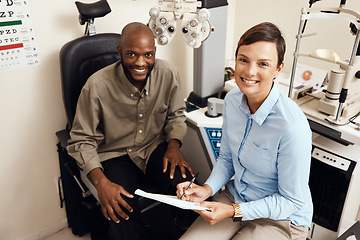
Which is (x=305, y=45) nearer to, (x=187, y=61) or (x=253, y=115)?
(x=187, y=61)

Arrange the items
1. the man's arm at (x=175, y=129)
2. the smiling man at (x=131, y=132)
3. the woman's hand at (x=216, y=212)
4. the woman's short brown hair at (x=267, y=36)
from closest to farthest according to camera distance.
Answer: the woman's short brown hair at (x=267, y=36)
the woman's hand at (x=216, y=212)
the smiling man at (x=131, y=132)
the man's arm at (x=175, y=129)

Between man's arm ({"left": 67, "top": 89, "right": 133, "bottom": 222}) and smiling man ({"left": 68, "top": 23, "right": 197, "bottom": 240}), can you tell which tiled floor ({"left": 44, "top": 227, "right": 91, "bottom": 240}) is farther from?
man's arm ({"left": 67, "top": 89, "right": 133, "bottom": 222})

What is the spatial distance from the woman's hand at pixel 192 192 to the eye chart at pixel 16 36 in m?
0.91

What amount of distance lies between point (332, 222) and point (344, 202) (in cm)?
15

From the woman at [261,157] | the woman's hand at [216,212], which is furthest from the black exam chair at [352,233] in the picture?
the woman's hand at [216,212]

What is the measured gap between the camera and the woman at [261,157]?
1.00 m

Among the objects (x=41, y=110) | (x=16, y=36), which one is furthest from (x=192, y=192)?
(x=16, y=36)

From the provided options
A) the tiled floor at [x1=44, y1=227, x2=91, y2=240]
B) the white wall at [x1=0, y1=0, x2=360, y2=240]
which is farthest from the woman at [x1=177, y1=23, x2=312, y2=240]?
the tiled floor at [x1=44, y1=227, x2=91, y2=240]

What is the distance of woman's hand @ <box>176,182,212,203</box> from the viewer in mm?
1180

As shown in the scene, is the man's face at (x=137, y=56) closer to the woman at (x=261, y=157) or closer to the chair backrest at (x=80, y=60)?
the chair backrest at (x=80, y=60)

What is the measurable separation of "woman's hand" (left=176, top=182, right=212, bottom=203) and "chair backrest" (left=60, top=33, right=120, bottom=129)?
2.02 ft

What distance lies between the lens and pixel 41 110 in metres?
1.61

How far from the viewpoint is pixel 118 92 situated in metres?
1.44

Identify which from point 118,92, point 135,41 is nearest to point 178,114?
point 118,92
